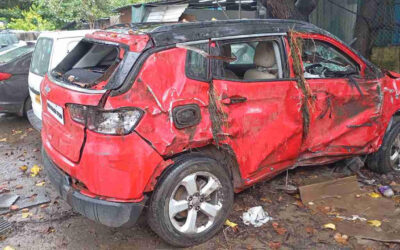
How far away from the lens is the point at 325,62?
4.40 meters

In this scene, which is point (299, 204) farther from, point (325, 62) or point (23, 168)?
point (23, 168)

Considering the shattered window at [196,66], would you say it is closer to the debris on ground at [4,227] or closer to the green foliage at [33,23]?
the debris on ground at [4,227]

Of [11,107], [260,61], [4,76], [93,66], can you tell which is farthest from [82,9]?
[260,61]

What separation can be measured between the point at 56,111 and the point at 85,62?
89cm

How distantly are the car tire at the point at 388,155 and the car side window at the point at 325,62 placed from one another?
932 millimetres

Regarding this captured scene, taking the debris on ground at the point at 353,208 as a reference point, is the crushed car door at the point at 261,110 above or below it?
above

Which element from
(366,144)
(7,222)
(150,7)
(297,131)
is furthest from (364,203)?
(150,7)

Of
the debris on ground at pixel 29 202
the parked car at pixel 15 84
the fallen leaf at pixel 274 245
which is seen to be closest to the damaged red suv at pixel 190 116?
the fallen leaf at pixel 274 245

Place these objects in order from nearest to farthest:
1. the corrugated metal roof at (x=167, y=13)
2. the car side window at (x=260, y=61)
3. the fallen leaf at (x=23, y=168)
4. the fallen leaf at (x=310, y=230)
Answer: the car side window at (x=260, y=61), the fallen leaf at (x=310, y=230), the fallen leaf at (x=23, y=168), the corrugated metal roof at (x=167, y=13)

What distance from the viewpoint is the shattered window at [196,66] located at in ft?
10.5

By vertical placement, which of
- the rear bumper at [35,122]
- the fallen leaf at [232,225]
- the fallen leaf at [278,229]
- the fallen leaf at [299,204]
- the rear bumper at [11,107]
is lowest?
the fallen leaf at [299,204]

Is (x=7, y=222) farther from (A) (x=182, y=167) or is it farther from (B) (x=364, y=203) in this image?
(B) (x=364, y=203)

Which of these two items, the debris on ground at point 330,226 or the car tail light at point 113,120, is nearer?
the car tail light at point 113,120

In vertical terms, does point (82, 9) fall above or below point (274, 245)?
above
